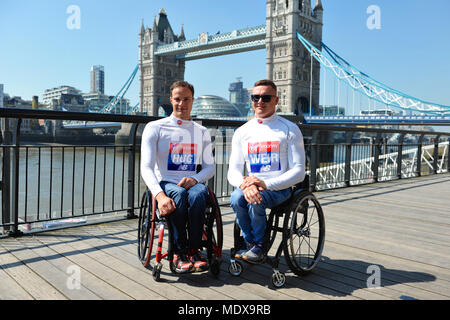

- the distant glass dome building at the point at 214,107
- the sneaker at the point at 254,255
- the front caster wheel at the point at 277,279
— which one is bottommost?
the front caster wheel at the point at 277,279

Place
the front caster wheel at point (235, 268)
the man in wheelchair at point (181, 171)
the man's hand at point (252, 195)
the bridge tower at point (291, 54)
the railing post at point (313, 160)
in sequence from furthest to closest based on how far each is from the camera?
the bridge tower at point (291, 54) < the railing post at point (313, 160) < the front caster wheel at point (235, 268) < the man in wheelchair at point (181, 171) < the man's hand at point (252, 195)

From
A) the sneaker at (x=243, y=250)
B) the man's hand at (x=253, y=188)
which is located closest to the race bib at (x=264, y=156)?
the man's hand at (x=253, y=188)

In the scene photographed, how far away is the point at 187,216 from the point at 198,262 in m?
0.27

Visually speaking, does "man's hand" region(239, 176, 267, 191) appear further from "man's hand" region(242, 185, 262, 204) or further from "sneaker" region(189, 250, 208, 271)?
"sneaker" region(189, 250, 208, 271)

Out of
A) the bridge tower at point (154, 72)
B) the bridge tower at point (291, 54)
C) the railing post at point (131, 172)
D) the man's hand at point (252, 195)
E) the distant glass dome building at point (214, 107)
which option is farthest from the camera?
the distant glass dome building at point (214, 107)

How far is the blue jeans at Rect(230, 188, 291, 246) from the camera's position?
2131mm

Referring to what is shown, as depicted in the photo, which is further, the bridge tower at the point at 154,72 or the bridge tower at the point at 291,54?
the bridge tower at the point at 154,72

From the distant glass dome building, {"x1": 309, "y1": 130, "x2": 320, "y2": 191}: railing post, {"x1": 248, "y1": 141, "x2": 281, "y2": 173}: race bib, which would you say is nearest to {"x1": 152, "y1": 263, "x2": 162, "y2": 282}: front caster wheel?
{"x1": 248, "y1": 141, "x2": 281, "y2": 173}: race bib

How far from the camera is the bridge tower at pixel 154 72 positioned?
75.3m

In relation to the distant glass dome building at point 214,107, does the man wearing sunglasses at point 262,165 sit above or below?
below

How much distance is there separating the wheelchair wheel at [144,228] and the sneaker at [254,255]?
0.61 meters

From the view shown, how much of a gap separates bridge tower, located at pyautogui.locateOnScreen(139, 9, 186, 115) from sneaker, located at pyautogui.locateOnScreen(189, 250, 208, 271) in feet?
239

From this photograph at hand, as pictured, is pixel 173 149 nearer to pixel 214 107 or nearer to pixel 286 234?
pixel 286 234

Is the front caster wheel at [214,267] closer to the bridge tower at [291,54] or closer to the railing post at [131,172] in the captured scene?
the railing post at [131,172]
